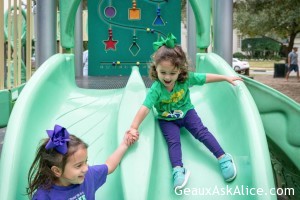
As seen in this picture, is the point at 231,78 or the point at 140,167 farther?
the point at 231,78

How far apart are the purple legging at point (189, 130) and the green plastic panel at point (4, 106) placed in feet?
5.18

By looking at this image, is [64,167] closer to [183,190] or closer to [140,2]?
[183,190]

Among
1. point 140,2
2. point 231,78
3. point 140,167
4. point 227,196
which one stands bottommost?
point 227,196

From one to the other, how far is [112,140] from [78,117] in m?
0.46

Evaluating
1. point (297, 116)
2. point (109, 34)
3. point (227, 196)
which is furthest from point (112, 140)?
point (109, 34)

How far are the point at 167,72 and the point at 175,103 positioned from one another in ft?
0.81

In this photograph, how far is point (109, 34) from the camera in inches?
234

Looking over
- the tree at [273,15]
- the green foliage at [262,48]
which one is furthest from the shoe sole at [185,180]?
the green foliage at [262,48]

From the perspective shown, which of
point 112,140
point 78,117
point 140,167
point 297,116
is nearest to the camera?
point 140,167

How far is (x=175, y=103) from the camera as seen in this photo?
9.55ft

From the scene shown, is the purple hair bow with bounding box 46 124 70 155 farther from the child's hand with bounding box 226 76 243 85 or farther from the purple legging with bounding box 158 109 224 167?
the child's hand with bounding box 226 76 243 85

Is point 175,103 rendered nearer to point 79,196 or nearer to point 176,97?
point 176,97

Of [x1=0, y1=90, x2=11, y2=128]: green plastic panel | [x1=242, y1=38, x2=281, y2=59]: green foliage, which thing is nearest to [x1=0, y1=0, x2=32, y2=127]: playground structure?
[x1=0, y1=90, x2=11, y2=128]: green plastic panel

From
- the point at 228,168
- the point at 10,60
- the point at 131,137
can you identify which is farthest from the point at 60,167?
the point at 10,60
